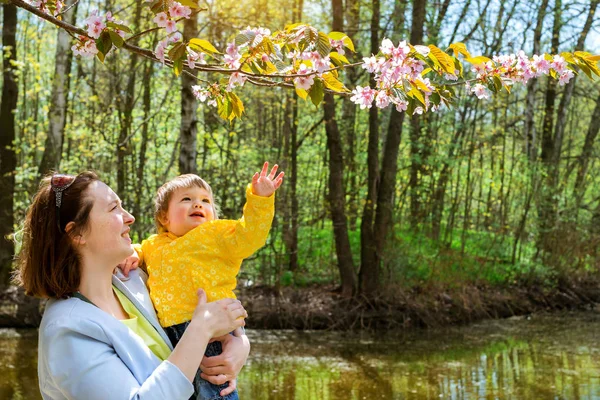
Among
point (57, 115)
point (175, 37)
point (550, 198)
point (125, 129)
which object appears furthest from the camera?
point (550, 198)

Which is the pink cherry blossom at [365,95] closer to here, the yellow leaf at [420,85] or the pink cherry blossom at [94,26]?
the yellow leaf at [420,85]

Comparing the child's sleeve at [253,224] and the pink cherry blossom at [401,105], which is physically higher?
the pink cherry blossom at [401,105]

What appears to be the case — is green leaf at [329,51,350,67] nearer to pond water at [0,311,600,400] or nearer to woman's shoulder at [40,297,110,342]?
woman's shoulder at [40,297,110,342]

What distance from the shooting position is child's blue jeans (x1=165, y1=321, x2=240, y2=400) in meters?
2.08

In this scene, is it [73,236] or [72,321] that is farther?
[73,236]

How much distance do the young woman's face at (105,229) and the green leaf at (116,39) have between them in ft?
1.26

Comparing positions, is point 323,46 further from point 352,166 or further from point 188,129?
point 352,166

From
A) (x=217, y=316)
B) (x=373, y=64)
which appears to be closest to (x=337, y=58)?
(x=373, y=64)

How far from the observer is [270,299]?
35.1 ft

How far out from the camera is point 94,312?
172cm

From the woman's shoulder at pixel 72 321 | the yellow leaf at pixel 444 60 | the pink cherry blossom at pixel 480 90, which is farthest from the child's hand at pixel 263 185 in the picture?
the pink cherry blossom at pixel 480 90

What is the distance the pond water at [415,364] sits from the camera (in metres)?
7.00

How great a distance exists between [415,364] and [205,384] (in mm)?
6504

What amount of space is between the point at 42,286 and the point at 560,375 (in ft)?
22.8
